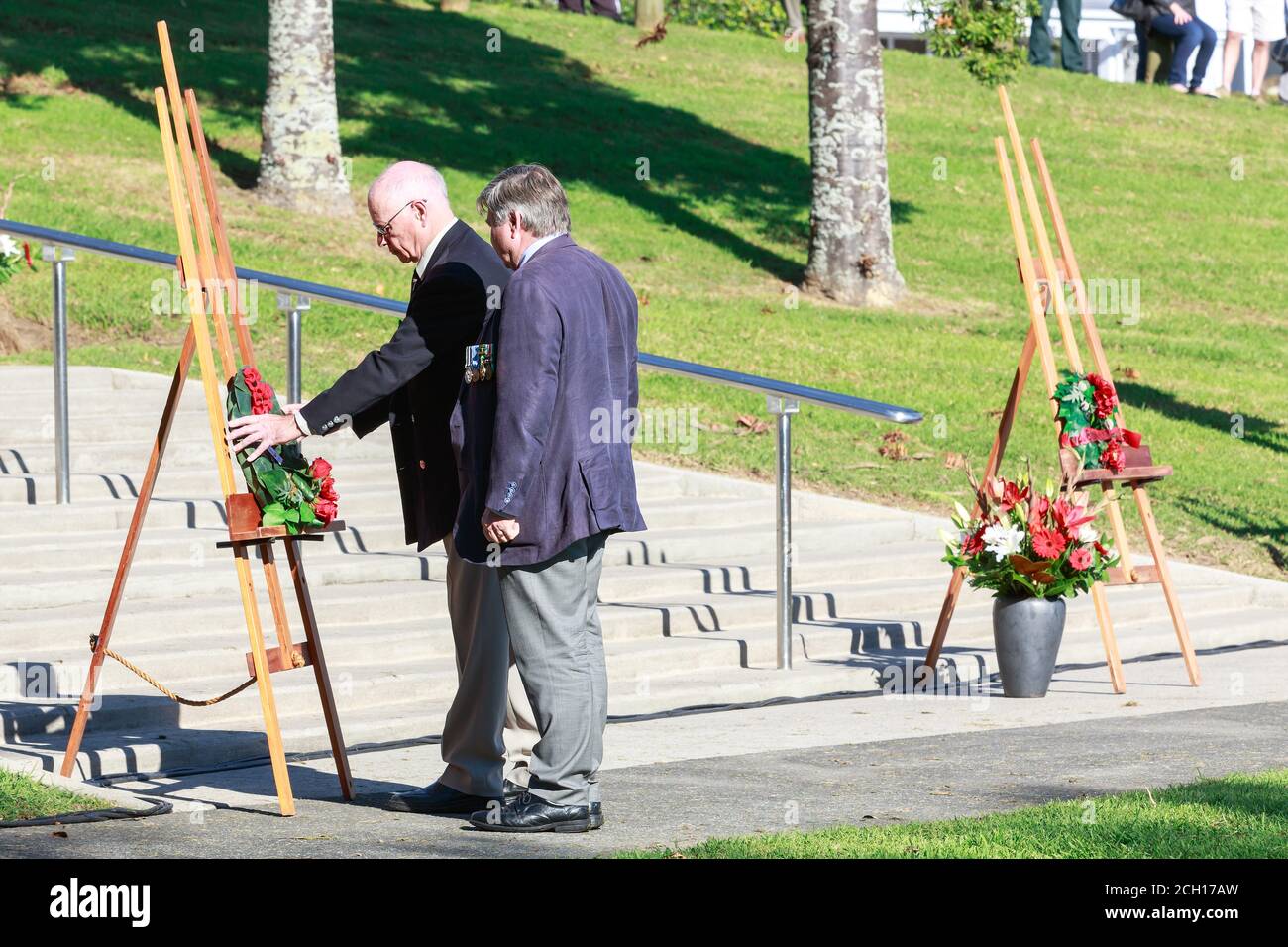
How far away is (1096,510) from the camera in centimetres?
825

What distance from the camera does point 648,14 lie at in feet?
87.5

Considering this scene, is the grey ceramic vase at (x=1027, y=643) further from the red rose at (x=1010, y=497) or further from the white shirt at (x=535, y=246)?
the white shirt at (x=535, y=246)

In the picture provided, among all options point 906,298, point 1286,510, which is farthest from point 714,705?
point 906,298

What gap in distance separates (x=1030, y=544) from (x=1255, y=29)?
75.1ft

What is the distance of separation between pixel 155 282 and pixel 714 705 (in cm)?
777

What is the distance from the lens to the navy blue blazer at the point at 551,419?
17.7 ft

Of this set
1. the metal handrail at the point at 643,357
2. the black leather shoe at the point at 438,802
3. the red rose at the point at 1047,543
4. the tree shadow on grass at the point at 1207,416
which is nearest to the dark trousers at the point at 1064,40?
the tree shadow on grass at the point at 1207,416

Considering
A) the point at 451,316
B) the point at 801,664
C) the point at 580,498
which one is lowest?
the point at 801,664

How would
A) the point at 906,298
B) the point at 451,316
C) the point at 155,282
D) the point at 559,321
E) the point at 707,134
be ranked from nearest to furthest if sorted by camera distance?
the point at 559,321 < the point at 451,316 < the point at 155,282 < the point at 906,298 < the point at 707,134

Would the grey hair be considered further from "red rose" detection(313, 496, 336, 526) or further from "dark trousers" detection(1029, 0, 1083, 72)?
"dark trousers" detection(1029, 0, 1083, 72)

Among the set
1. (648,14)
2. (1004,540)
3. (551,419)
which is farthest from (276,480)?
(648,14)

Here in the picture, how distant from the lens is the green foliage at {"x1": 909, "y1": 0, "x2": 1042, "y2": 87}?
1731cm
